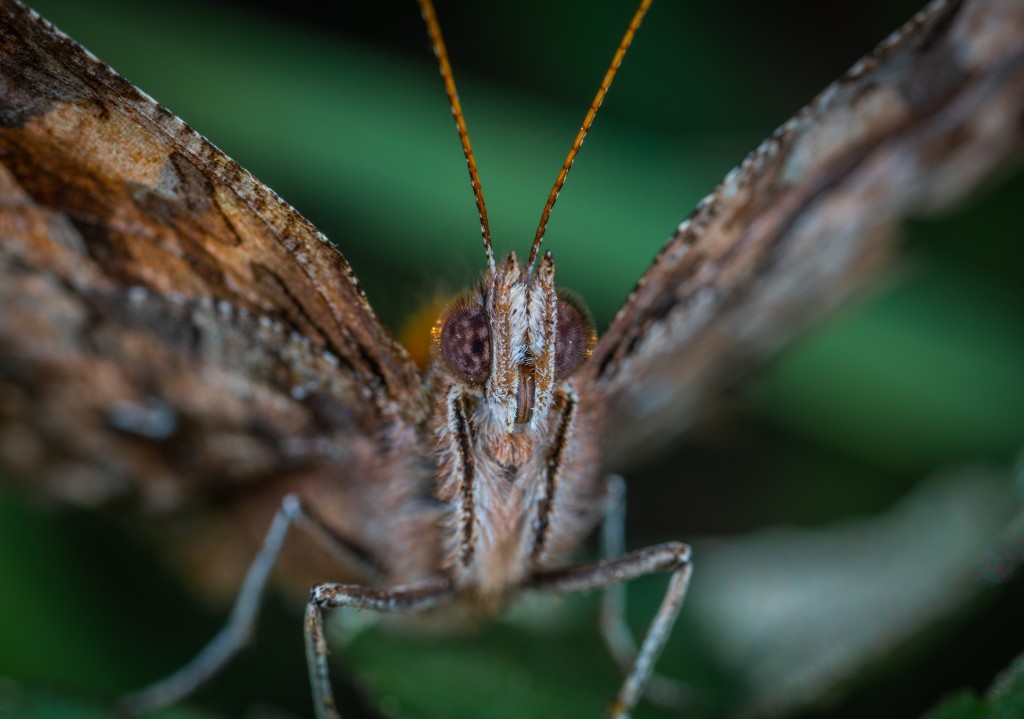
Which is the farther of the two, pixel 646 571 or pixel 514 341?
pixel 646 571

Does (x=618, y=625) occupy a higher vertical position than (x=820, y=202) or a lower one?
lower

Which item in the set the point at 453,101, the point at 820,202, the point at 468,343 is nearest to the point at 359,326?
the point at 468,343

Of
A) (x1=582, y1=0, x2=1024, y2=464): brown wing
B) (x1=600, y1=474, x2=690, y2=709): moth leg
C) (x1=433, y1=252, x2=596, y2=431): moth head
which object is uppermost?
(x1=582, y1=0, x2=1024, y2=464): brown wing

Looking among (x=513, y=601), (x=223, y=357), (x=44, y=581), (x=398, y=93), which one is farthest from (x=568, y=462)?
(x=398, y=93)

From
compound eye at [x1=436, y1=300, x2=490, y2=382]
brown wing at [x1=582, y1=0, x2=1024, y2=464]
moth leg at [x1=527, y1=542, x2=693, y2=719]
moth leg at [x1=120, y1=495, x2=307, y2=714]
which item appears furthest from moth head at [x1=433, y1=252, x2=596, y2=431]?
moth leg at [x1=120, y1=495, x2=307, y2=714]

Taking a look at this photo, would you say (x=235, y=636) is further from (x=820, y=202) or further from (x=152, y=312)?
(x=820, y=202)

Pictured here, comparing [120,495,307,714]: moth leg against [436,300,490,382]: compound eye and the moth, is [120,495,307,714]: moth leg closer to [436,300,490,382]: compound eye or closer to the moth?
the moth

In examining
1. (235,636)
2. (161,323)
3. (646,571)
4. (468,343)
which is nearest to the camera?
(468,343)
